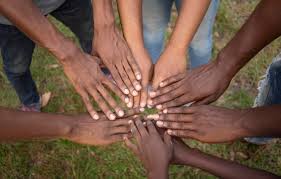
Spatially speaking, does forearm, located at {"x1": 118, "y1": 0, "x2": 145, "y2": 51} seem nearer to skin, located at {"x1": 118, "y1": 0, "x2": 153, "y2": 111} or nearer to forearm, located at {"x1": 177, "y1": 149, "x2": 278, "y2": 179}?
skin, located at {"x1": 118, "y1": 0, "x2": 153, "y2": 111}

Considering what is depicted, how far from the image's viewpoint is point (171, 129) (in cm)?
194

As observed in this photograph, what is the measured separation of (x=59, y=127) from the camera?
1.89 metres

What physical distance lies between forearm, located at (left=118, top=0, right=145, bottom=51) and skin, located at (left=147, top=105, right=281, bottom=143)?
0.38 m

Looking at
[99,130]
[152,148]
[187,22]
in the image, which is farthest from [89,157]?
[187,22]

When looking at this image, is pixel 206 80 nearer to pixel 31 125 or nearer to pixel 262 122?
pixel 262 122

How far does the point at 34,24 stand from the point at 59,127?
1.50 ft

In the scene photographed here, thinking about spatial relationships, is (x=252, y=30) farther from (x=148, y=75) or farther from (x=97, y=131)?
(x=97, y=131)

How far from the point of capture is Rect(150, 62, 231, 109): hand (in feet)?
6.58

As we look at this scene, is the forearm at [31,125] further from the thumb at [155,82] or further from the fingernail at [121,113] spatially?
the thumb at [155,82]

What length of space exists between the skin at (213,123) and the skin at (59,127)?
0.57ft

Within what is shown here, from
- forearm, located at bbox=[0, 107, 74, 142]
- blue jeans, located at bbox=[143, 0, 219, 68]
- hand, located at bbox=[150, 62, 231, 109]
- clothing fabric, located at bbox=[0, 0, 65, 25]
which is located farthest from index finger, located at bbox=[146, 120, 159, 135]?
clothing fabric, located at bbox=[0, 0, 65, 25]

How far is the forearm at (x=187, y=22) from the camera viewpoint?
6.53 ft

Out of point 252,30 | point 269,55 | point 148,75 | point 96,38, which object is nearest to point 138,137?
point 148,75

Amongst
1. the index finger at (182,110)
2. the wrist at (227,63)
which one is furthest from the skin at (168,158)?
the wrist at (227,63)
